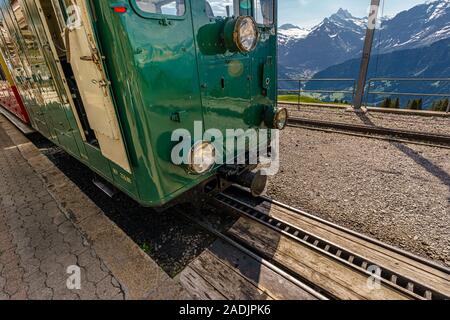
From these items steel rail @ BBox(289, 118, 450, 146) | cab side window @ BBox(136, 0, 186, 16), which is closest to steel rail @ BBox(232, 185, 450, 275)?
cab side window @ BBox(136, 0, 186, 16)

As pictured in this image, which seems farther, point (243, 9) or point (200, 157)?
point (243, 9)

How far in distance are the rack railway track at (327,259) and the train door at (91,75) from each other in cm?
143

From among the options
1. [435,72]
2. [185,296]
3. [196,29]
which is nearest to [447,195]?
[185,296]

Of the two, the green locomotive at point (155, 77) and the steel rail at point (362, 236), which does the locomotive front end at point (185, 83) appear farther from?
the steel rail at point (362, 236)

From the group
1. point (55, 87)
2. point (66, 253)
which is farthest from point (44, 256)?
point (55, 87)

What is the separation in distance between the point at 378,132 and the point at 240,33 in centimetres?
495

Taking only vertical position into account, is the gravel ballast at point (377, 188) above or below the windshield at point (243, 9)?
below

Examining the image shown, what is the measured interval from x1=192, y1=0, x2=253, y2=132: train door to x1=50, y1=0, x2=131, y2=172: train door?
81cm

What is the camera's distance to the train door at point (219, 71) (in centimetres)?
207

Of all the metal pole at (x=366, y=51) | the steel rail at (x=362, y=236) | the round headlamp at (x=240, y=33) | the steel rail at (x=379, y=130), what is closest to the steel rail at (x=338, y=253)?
the steel rail at (x=362, y=236)

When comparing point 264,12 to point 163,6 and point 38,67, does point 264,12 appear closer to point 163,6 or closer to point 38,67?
point 163,6

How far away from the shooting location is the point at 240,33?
2.05m

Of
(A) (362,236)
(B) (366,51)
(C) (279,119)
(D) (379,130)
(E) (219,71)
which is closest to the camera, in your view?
(E) (219,71)

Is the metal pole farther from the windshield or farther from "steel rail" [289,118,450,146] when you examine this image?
the windshield
